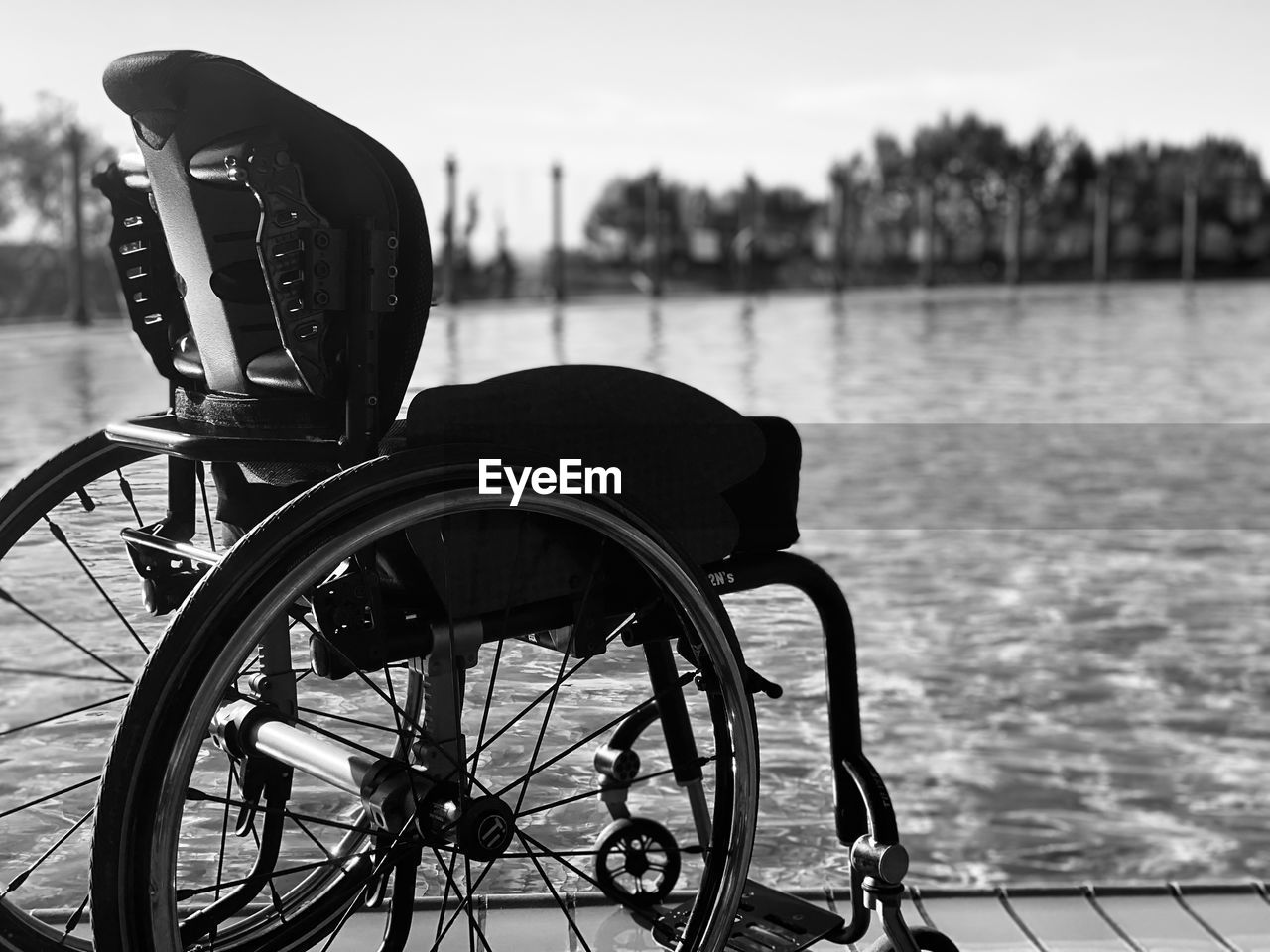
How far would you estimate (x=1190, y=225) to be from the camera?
2848 cm

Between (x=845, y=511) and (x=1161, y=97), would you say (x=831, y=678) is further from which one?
(x=1161, y=97)

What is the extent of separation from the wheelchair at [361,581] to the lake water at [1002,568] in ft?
0.52

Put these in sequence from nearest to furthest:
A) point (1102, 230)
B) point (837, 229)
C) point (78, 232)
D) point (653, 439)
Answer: point (653, 439) < point (78, 232) < point (837, 229) < point (1102, 230)

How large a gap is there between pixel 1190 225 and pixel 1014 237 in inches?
200

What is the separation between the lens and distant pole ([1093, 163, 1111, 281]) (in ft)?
87.8

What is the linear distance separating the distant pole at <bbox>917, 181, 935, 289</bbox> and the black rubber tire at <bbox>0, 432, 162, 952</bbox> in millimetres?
21157

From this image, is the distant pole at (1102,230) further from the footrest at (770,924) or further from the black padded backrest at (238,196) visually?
the black padded backrest at (238,196)

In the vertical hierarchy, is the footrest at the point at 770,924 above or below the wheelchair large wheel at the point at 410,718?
below


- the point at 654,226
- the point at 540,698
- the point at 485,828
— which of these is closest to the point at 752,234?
the point at 654,226

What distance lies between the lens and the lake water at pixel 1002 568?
2.61 metres

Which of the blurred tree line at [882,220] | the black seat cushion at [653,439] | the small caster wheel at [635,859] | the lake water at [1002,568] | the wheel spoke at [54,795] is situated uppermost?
the blurred tree line at [882,220]

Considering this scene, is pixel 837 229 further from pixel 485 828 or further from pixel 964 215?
pixel 485 828

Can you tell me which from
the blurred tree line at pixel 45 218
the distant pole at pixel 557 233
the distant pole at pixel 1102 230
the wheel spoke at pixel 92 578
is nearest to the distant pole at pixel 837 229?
the distant pole at pixel 557 233

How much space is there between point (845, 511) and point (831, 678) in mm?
4640
